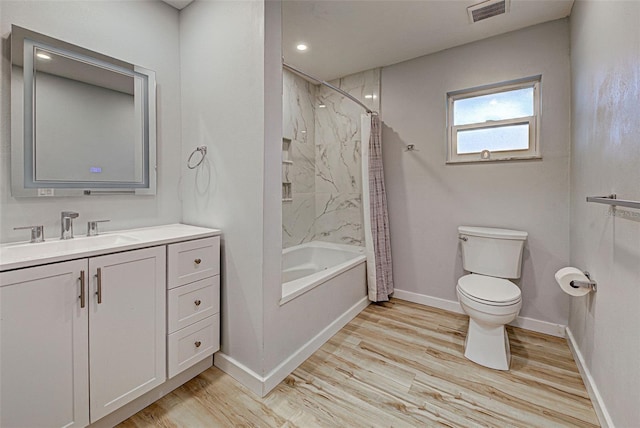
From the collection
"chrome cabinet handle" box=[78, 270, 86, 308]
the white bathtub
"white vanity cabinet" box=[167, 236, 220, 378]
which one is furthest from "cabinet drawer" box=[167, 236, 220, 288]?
the white bathtub

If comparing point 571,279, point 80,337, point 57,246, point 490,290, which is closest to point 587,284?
point 571,279

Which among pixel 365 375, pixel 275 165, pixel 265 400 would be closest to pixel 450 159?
pixel 275 165

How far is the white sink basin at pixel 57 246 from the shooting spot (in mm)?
1136

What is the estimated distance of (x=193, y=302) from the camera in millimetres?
1603

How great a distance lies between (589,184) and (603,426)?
4.18 feet

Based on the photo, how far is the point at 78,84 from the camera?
159cm

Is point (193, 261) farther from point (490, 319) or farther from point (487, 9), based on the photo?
point (487, 9)

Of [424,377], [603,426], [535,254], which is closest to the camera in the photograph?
[603,426]

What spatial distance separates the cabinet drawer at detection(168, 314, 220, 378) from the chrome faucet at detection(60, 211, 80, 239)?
797 mm

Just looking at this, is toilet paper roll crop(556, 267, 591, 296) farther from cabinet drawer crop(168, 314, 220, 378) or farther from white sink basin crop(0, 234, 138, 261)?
white sink basin crop(0, 234, 138, 261)

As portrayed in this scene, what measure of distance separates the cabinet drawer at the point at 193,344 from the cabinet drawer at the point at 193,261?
28cm

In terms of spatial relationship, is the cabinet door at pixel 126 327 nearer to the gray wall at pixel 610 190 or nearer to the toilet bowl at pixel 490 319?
the toilet bowl at pixel 490 319

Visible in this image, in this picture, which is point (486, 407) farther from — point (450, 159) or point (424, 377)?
point (450, 159)

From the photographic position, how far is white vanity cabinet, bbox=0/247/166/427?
102 cm
